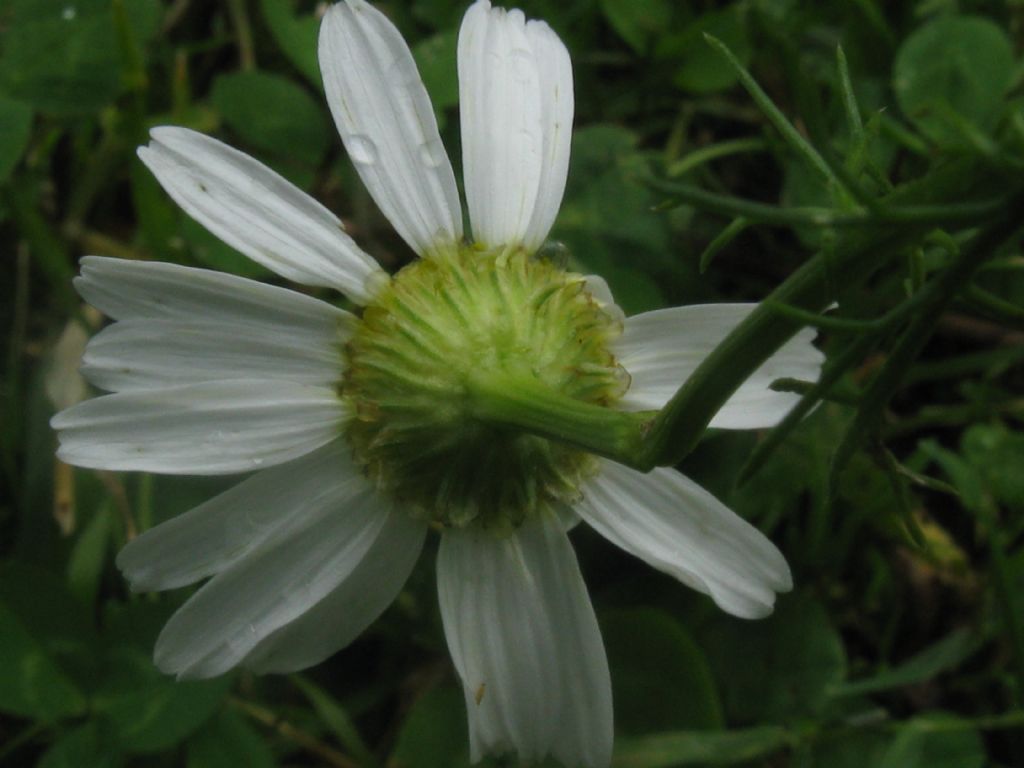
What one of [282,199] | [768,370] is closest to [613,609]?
[768,370]

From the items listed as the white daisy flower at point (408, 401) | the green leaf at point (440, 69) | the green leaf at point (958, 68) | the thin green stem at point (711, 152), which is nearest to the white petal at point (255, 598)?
the white daisy flower at point (408, 401)

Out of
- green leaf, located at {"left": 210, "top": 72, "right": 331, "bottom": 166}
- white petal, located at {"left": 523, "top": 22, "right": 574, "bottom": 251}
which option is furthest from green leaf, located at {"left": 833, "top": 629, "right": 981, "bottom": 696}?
green leaf, located at {"left": 210, "top": 72, "right": 331, "bottom": 166}

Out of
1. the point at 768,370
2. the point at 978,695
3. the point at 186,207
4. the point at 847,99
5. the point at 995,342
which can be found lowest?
the point at 978,695

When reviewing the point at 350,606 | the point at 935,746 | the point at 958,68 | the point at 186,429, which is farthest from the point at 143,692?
the point at 958,68

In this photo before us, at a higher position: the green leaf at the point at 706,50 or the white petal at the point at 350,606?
the green leaf at the point at 706,50

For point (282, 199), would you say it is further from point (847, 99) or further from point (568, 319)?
point (847, 99)

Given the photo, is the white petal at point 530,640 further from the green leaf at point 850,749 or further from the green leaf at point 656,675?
the green leaf at point 850,749

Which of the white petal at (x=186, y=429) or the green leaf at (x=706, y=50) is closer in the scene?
the white petal at (x=186, y=429)

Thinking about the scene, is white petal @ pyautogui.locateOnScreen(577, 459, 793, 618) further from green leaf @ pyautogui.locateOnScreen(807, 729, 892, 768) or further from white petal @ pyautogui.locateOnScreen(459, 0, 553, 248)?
green leaf @ pyautogui.locateOnScreen(807, 729, 892, 768)
